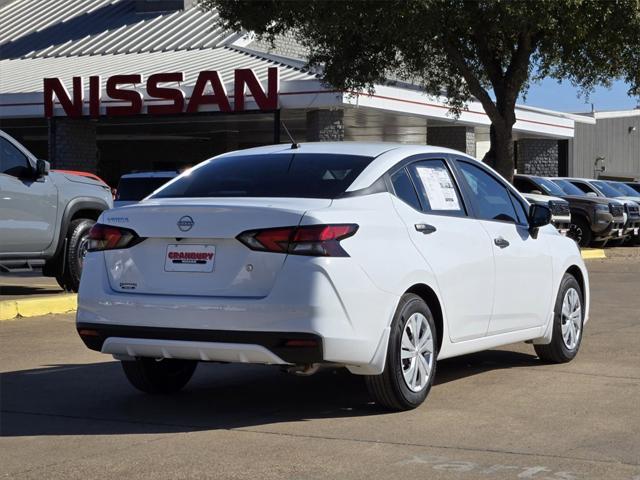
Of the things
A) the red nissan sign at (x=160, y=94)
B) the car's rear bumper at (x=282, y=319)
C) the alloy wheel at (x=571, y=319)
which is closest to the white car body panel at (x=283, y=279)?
the car's rear bumper at (x=282, y=319)

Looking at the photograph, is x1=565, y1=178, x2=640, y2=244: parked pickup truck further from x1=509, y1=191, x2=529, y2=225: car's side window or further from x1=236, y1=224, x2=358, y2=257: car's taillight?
x1=236, y1=224, x2=358, y2=257: car's taillight

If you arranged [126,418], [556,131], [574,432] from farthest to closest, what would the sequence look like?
[556,131] < [126,418] < [574,432]

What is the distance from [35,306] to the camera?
12539 mm

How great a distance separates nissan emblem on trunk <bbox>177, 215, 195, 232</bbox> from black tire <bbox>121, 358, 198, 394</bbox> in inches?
47.1

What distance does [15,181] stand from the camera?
13750 millimetres

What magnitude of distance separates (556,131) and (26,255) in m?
31.7

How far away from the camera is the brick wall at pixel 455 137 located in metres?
39.3

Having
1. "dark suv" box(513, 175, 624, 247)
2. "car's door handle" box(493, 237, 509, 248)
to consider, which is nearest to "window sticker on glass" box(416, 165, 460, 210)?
"car's door handle" box(493, 237, 509, 248)

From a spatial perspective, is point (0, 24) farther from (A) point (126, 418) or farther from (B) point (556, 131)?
(A) point (126, 418)

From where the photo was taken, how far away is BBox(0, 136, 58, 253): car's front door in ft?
44.7

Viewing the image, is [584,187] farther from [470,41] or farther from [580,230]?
[470,41]

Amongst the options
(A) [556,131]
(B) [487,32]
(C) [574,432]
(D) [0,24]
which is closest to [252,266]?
(C) [574,432]

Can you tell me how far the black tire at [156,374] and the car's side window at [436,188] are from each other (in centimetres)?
184

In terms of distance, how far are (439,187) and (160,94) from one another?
24.7m
